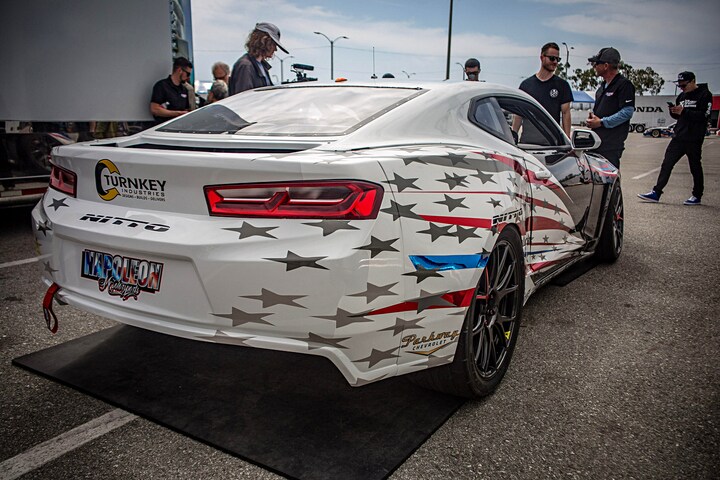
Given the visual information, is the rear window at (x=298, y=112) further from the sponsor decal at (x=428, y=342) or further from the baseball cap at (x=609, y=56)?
the baseball cap at (x=609, y=56)

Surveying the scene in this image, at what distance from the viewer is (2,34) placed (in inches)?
208

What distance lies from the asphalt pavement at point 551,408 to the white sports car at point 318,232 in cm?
28

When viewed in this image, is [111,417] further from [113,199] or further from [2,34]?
[2,34]

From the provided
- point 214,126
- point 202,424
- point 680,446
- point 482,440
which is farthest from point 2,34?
point 680,446

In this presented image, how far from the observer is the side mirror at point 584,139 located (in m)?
4.00

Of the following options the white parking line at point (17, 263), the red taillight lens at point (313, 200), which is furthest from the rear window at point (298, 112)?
the white parking line at point (17, 263)

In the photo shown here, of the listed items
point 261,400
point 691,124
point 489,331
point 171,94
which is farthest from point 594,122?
point 261,400

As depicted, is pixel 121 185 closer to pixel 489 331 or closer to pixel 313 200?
pixel 313 200

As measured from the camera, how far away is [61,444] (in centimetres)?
213

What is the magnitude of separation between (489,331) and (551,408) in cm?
40

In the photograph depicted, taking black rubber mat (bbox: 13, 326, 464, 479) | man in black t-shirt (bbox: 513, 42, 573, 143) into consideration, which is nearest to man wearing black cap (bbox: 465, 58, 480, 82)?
man in black t-shirt (bbox: 513, 42, 573, 143)

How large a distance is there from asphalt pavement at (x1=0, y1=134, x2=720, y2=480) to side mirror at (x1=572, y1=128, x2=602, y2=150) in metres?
1.02

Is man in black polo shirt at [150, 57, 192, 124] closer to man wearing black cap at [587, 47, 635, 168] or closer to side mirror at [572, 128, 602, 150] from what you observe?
side mirror at [572, 128, 602, 150]

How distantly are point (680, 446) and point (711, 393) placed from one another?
577 millimetres
